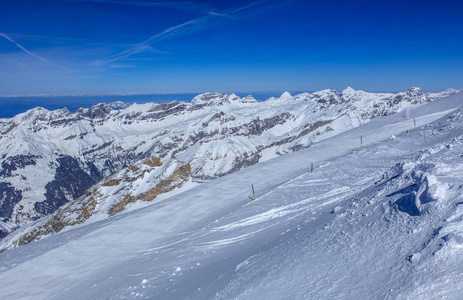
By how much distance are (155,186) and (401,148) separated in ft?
149

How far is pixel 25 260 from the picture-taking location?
1272cm

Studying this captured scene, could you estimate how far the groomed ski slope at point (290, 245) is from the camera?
17.5ft

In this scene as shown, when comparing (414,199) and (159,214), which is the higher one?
(414,199)

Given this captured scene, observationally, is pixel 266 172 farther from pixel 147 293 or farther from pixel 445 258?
pixel 445 258

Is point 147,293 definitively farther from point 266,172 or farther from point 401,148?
point 401,148

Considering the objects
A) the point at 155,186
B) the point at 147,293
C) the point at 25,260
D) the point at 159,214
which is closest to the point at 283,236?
the point at 147,293

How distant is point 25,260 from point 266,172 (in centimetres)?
1695

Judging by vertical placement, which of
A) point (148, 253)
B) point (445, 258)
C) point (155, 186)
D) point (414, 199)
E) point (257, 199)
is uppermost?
point (414, 199)

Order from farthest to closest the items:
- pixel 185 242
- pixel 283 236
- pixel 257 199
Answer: pixel 257 199 < pixel 185 242 < pixel 283 236

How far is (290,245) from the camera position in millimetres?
8062

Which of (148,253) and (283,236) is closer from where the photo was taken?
(283,236)

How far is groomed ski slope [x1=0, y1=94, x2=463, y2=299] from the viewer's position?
5.32 metres

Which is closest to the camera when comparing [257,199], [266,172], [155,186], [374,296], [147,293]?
[374,296]

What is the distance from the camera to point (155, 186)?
54.2 metres
